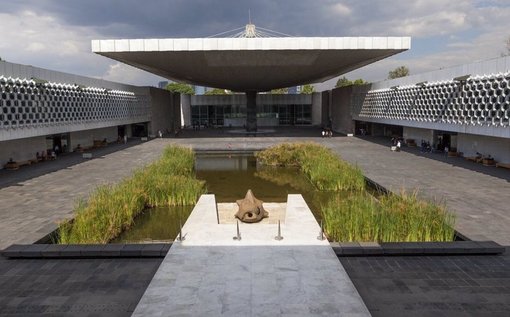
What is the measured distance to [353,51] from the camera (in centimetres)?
2745

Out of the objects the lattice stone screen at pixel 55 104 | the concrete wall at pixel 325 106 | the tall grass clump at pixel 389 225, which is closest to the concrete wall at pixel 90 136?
the lattice stone screen at pixel 55 104

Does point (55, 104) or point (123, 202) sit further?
point (55, 104)

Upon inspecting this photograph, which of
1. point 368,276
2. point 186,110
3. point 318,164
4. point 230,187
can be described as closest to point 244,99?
point 186,110

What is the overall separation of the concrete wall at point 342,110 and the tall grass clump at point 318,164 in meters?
21.5

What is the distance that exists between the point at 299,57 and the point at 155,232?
831 inches

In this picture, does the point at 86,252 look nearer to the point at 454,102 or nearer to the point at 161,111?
the point at 454,102

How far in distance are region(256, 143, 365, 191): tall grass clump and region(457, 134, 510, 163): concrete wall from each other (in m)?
8.21

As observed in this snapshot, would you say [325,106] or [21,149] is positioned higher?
[325,106]

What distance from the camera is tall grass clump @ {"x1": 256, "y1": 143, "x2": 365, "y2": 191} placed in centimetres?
1568

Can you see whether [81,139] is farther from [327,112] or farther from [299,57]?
[327,112]

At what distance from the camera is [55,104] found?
76.0 feet

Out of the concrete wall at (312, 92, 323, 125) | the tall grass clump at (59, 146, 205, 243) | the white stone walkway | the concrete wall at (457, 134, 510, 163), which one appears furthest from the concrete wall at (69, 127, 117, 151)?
the concrete wall at (312, 92, 323, 125)

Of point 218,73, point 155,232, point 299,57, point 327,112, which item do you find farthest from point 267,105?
point 155,232

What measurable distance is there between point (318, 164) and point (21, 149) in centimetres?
1595
